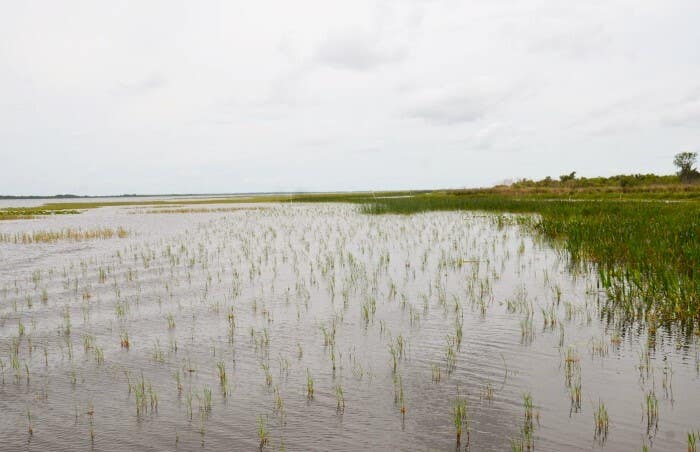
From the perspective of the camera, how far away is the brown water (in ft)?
19.7

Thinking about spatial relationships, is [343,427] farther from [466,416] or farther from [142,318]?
[142,318]

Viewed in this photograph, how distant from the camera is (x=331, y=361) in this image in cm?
857

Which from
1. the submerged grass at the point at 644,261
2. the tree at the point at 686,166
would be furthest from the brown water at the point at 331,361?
the tree at the point at 686,166

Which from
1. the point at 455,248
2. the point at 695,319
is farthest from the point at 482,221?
the point at 695,319

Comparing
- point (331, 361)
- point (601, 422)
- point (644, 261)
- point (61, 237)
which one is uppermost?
point (644, 261)

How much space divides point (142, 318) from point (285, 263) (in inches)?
333

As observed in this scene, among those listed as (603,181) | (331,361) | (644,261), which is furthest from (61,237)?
(603,181)

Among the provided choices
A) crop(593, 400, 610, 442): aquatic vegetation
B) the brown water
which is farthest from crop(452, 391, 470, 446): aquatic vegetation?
crop(593, 400, 610, 442): aquatic vegetation

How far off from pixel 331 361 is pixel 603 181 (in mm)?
74187

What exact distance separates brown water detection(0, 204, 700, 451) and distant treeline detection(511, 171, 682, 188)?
57.7 metres

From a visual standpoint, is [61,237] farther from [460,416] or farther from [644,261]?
[644,261]

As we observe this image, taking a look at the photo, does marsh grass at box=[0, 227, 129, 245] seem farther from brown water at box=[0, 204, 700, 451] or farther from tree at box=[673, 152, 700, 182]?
tree at box=[673, 152, 700, 182]

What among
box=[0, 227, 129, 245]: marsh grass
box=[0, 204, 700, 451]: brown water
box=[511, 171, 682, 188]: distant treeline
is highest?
box=[511, 171, 682, 188]: distant treeline

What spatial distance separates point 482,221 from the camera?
35281 millimetres
